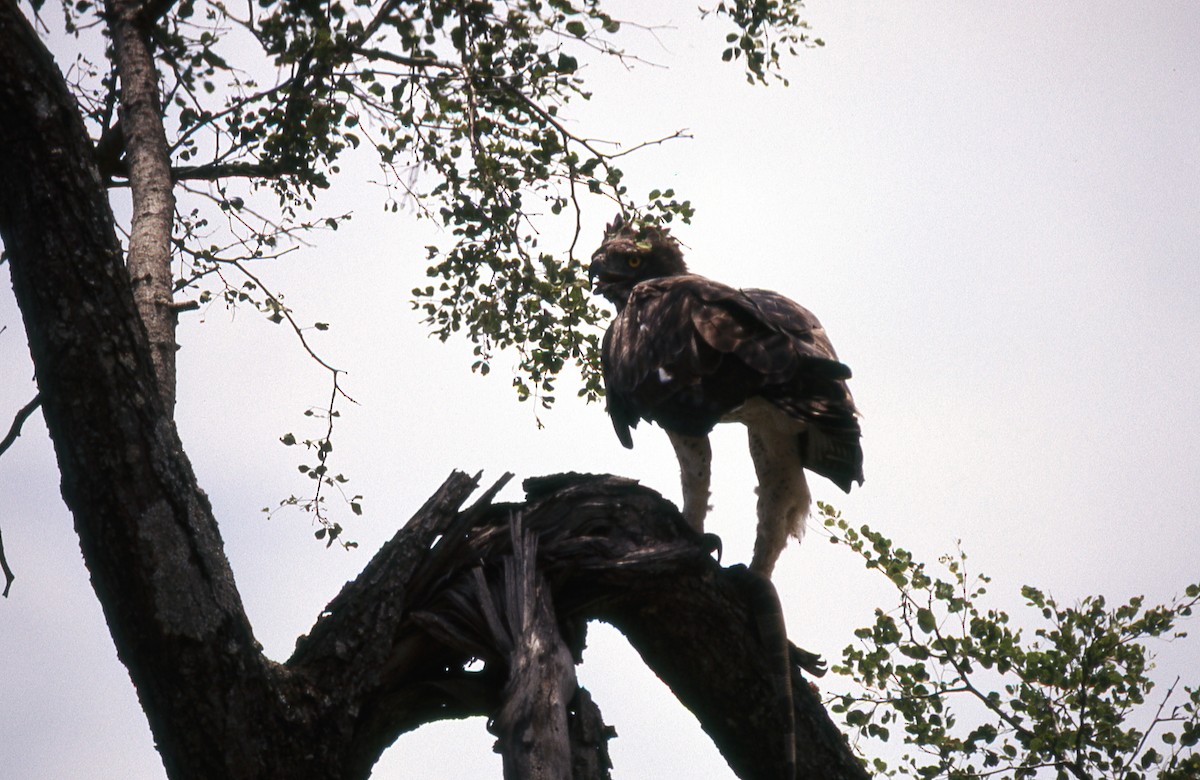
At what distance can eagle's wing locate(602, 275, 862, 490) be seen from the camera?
412cm

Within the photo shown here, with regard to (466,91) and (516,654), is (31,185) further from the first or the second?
(466,91)

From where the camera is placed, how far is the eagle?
4.14 m

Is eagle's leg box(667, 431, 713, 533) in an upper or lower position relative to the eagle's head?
lower

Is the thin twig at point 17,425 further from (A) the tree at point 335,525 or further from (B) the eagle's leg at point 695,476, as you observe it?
(B) the eagle's leg at point 695,476

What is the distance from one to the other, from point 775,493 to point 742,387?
714mm

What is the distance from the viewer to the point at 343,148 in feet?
18.2

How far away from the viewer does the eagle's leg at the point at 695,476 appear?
177 inches

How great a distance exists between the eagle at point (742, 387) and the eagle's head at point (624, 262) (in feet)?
2.17

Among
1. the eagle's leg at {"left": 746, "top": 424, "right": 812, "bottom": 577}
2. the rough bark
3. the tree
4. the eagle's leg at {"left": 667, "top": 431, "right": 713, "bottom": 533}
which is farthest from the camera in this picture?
the eagle's leg at {"left": 746, "top": 424, "right": 812, "bottom": 577}

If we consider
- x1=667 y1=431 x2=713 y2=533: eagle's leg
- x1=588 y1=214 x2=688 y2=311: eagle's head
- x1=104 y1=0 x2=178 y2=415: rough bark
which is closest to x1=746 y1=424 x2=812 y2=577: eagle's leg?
x1=667 y1=431 x2=713 y2=533: eagle's leg

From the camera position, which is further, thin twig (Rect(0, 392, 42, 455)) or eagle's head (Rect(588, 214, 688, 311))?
eagle's head (Rect(588, 214, 688, 311))

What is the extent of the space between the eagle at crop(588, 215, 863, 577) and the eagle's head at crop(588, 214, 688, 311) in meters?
0.66

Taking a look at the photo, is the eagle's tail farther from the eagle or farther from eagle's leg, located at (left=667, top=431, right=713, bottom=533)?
eagle's leg, located at (left=667, top=431, right=713, bottom=533)

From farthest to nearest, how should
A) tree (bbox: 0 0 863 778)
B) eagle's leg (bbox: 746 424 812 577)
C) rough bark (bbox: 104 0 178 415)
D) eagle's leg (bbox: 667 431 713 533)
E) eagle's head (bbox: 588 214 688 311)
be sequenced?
eagle's head (bbox: 588 214 688 311) < eagle's leg (bbox: 746 424 812 577) < eagle's leg (bbox: 667 431 713 533) < rough bark (bbox: 104 0 178 415) < tree (bbox: 0 0 863 778)
